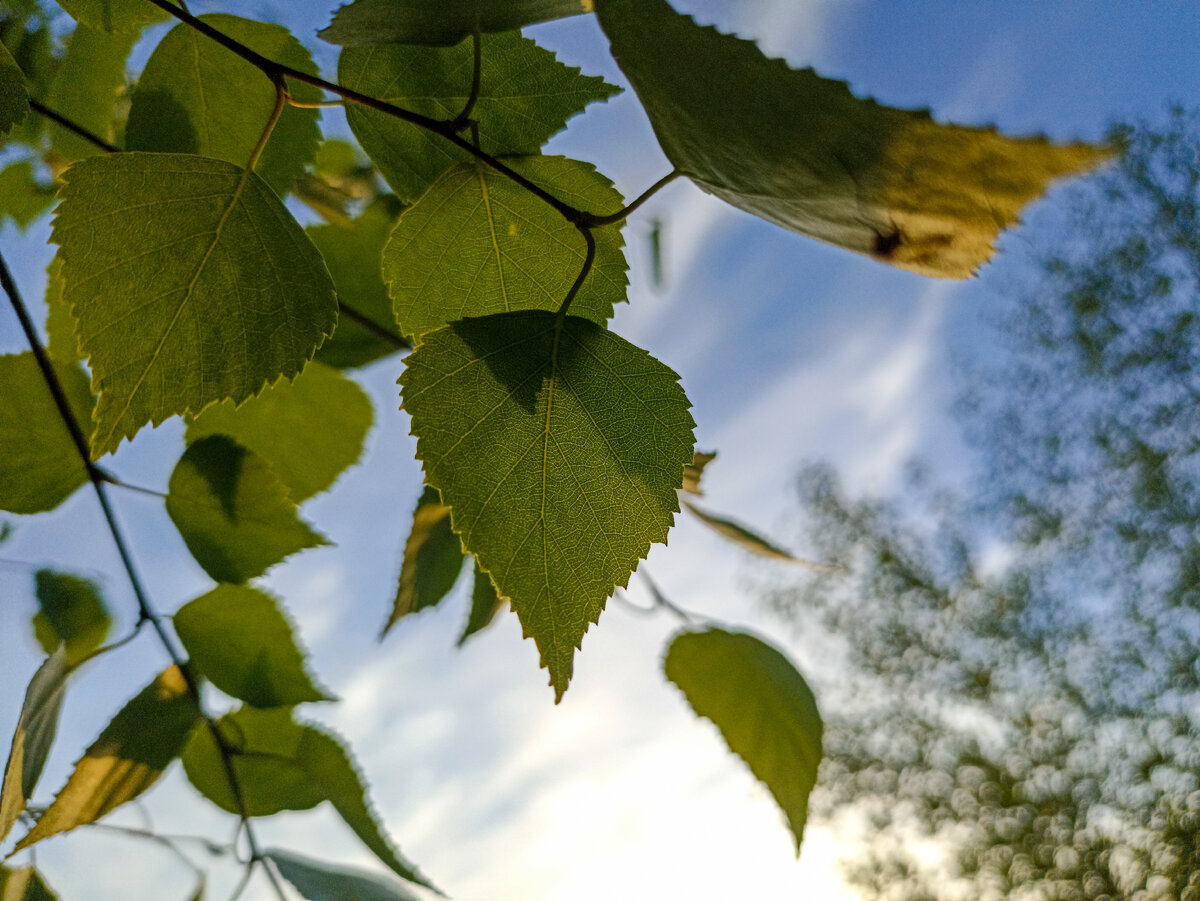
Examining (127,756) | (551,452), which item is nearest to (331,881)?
(127,756)

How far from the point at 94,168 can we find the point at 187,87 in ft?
0.26

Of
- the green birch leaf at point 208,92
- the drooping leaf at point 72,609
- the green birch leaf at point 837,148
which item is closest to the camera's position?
the green birch leaf at point 837,148

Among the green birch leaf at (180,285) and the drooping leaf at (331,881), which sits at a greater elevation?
the green birch leaf at (180,285)

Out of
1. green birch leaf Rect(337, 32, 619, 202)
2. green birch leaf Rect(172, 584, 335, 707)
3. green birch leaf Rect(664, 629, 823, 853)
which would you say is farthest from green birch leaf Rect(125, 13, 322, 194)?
green birch leaf Rect(664, 629, 823, 853)

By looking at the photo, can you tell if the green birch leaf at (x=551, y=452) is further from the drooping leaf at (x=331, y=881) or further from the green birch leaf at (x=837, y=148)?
the drooping leaf at (x=331, y=881)

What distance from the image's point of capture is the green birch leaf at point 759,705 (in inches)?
11.8

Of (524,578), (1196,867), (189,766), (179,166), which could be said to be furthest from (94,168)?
(1196,867)

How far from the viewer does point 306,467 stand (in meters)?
0.32

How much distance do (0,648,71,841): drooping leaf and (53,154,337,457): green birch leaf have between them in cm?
9

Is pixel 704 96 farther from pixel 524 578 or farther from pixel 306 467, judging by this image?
pixel 306 467

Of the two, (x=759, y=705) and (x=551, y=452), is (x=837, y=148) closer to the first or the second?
(x=551, y=452)

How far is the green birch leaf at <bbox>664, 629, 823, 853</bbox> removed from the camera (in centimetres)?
30

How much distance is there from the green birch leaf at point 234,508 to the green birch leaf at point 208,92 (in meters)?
0.10

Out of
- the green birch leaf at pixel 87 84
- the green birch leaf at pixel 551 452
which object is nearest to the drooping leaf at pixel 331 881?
the green birch leaf at pixel 551 452
